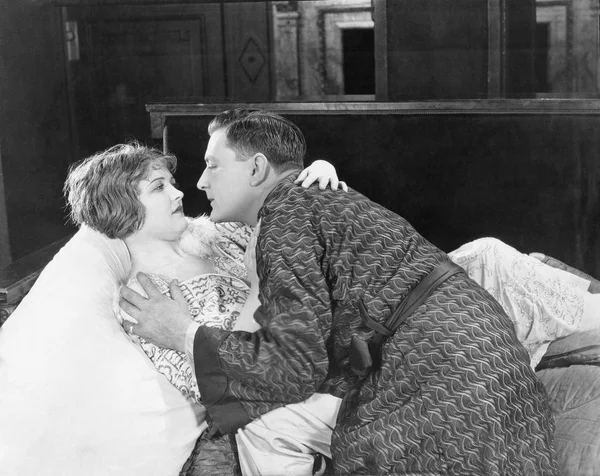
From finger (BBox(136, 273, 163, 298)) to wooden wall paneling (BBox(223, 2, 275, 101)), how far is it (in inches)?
34.2

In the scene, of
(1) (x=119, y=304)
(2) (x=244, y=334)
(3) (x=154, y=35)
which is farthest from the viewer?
(3) (x=154, y=35)

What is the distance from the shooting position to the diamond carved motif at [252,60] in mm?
2568

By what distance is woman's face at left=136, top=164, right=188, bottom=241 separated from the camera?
6.64ft

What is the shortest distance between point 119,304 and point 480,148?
124 centimetres

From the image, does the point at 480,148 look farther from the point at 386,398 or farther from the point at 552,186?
the point at 386,398

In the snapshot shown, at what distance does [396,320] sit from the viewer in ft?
5.55

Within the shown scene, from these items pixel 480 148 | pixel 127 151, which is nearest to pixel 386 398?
pixel 127 151

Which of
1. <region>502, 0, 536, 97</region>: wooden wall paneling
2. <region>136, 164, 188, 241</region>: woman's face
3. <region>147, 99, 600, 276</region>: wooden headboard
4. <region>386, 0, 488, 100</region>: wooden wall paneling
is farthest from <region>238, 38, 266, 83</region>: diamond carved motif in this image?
<region>502, 0, 536, 97</region>: wooden wall paneling

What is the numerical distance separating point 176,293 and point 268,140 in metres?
0.42

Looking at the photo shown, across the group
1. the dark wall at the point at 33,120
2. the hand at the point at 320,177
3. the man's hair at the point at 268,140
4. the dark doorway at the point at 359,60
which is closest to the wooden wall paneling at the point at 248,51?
the dark doorway at the point at 359,60

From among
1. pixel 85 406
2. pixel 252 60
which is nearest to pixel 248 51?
pixel 252 60

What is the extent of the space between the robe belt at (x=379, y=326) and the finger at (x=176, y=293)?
1.39 feet

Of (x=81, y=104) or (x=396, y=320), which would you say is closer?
(x=396, y=320)

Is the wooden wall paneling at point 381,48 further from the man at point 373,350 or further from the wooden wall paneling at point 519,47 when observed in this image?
the man at point 373,350
